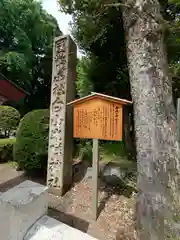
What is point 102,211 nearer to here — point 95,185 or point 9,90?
point 95,185

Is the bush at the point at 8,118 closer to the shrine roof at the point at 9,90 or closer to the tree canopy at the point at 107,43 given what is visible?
the tree canopy at the point at 107,43

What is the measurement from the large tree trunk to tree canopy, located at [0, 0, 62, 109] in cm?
1061

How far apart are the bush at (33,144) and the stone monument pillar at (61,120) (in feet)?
2.35

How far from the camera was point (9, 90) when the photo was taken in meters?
3.28

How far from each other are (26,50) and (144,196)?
13.7 meters

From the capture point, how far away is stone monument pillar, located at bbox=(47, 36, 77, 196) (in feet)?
16.0

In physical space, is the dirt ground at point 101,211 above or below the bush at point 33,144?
below

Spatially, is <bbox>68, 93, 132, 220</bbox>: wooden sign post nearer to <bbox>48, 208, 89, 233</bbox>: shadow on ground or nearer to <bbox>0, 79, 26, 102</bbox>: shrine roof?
<bbox>48, 208, 89, 233</bbox>: shadow on ground

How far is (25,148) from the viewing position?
570 cm

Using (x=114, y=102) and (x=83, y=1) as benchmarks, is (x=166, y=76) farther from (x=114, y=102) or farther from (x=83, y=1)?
(x=83, y=1)

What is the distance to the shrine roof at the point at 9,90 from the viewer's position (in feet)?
10.2

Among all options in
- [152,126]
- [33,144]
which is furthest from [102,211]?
[33,144]

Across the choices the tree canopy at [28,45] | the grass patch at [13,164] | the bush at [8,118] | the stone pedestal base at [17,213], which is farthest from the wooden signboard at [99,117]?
the tree canopy at [28,45]

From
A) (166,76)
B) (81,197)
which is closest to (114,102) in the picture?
(166,76)
